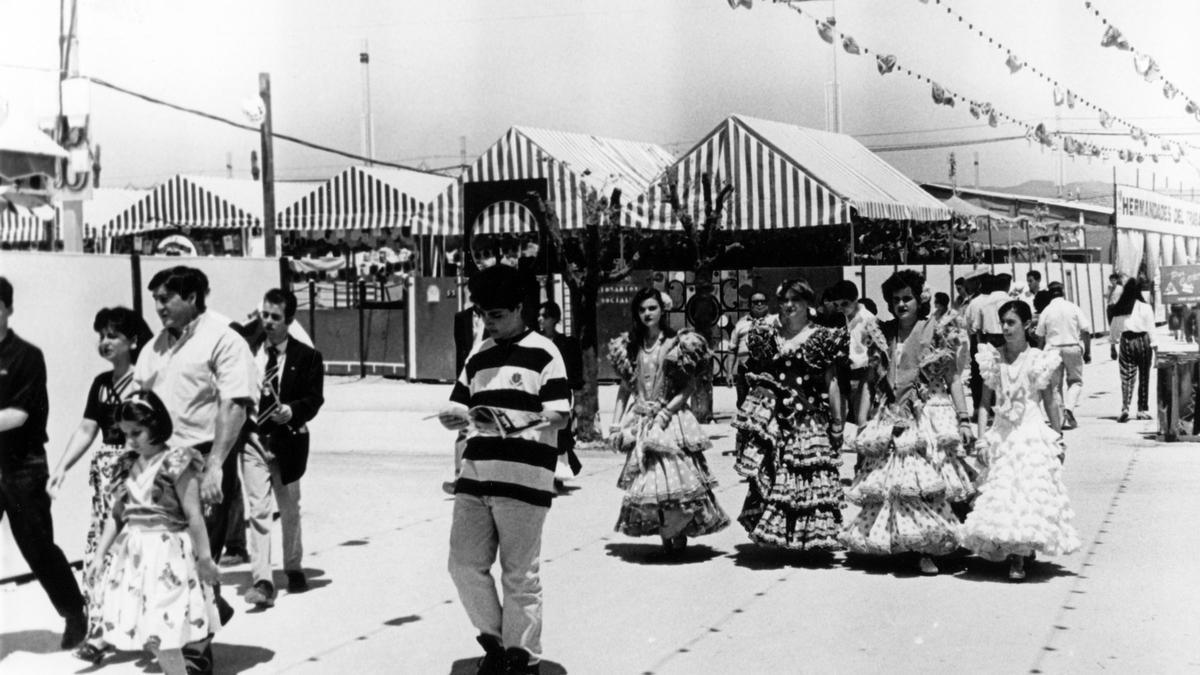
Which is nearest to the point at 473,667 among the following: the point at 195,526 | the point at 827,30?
the point at 195,526

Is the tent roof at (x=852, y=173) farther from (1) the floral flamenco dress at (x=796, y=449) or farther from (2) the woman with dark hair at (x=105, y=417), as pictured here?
(2) the woman with dark hair at (x=105, y=417)

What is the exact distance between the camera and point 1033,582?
7719 mm

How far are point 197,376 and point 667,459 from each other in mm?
3233

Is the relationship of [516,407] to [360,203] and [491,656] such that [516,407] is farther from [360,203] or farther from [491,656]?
[360,203]

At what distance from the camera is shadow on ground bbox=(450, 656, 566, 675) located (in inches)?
236

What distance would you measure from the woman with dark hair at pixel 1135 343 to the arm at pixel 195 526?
42.4ft

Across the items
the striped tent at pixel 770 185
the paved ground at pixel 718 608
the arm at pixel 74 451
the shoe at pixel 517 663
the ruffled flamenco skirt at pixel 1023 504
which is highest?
the striped tent at pixel 770 185

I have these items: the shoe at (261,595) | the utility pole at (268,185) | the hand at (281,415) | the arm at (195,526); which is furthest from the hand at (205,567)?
the utility pole at (268,185)

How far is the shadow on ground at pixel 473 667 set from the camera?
5996 mm

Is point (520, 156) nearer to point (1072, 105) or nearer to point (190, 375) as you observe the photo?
point (1072, 105)

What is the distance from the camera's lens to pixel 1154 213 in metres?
38.9

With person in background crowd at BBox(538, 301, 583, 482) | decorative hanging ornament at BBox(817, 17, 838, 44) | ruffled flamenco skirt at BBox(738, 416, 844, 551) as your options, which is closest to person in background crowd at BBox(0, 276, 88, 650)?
ruffled flamenco skirt at BBox(738, 416, 844, 551)

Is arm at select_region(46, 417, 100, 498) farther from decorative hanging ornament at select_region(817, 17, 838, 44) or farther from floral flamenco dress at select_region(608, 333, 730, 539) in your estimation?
decorative hanging ornament at select_region(817, 17, 838, 44)

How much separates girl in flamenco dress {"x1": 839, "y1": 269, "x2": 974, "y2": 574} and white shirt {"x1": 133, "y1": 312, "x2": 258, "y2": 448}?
148 inches
